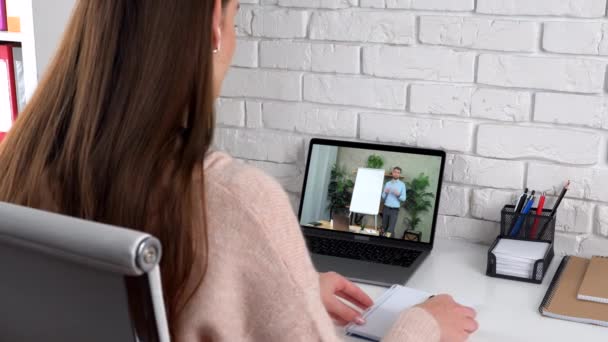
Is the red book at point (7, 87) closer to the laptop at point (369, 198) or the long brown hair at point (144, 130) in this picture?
the laptop at point (369, 198)

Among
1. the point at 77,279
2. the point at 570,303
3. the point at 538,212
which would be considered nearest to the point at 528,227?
the point at 538,212

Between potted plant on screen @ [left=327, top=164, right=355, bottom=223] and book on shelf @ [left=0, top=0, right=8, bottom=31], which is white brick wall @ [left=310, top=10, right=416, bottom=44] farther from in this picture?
book on shelf @ [left=0, top=0, right=8, bottom=31]

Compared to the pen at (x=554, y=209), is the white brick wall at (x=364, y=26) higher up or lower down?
higher up

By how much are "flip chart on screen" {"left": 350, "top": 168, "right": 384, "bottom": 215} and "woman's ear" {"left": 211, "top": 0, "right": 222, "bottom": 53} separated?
773 millimetres

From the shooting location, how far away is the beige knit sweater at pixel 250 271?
30.0 inches

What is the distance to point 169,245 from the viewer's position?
0.75 meters

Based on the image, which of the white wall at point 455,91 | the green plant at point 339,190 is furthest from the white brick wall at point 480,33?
the green plant at point 339,190

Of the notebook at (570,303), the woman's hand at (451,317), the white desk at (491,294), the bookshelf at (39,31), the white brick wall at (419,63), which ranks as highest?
the bookshelf at (39,31)

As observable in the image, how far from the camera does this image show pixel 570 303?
3.92ft

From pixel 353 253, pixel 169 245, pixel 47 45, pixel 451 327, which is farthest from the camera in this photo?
pixel 47 45

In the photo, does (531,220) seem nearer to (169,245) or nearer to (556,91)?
(556,91)

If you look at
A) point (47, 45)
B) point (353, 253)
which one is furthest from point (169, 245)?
point (47, 45)

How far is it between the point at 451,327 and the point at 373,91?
69 cm

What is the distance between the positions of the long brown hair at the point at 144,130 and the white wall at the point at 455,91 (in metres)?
0.84
